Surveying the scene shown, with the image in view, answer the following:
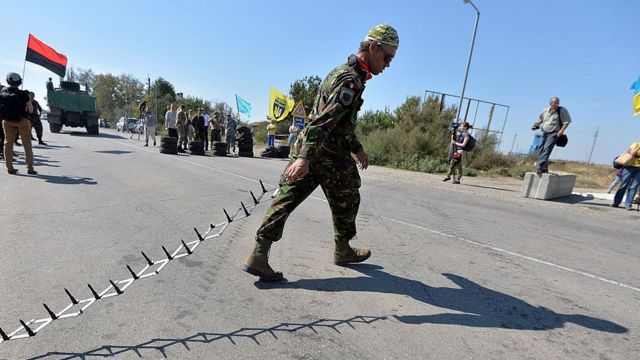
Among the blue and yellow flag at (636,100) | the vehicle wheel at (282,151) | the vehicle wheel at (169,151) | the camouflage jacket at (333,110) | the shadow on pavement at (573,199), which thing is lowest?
the vehicle wheel at (169,151)

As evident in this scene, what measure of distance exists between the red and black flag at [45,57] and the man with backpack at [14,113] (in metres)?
13.0

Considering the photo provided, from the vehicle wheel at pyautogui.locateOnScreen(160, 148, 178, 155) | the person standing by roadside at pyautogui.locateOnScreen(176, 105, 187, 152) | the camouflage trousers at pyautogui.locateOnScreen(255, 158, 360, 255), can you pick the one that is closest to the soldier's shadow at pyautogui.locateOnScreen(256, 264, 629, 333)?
the camouflage trousers at pyautogui.locateOnScreen(255, 158, 360, 255)

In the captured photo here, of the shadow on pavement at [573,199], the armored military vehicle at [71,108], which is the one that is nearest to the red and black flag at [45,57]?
the armored military vehicle at [71,108]

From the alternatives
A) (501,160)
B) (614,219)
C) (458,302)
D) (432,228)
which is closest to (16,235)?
(458,302)

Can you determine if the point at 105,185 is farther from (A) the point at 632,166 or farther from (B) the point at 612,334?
(A) the point at 632,166

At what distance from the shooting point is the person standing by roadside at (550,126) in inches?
347

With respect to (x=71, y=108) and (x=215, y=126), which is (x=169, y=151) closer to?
(x=215, y=126)

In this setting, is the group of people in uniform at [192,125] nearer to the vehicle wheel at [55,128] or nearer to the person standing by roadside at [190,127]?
the person standing by roadside at [190,127]

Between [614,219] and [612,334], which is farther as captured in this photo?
[614,219]

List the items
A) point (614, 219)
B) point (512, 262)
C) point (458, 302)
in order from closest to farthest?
point (458, 302) < point (512, 262) < point (614, 219)

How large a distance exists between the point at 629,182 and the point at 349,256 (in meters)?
8.23

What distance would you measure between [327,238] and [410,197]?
4.23 metres

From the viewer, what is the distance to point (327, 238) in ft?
14.4

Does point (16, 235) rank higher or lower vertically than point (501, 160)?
lower
